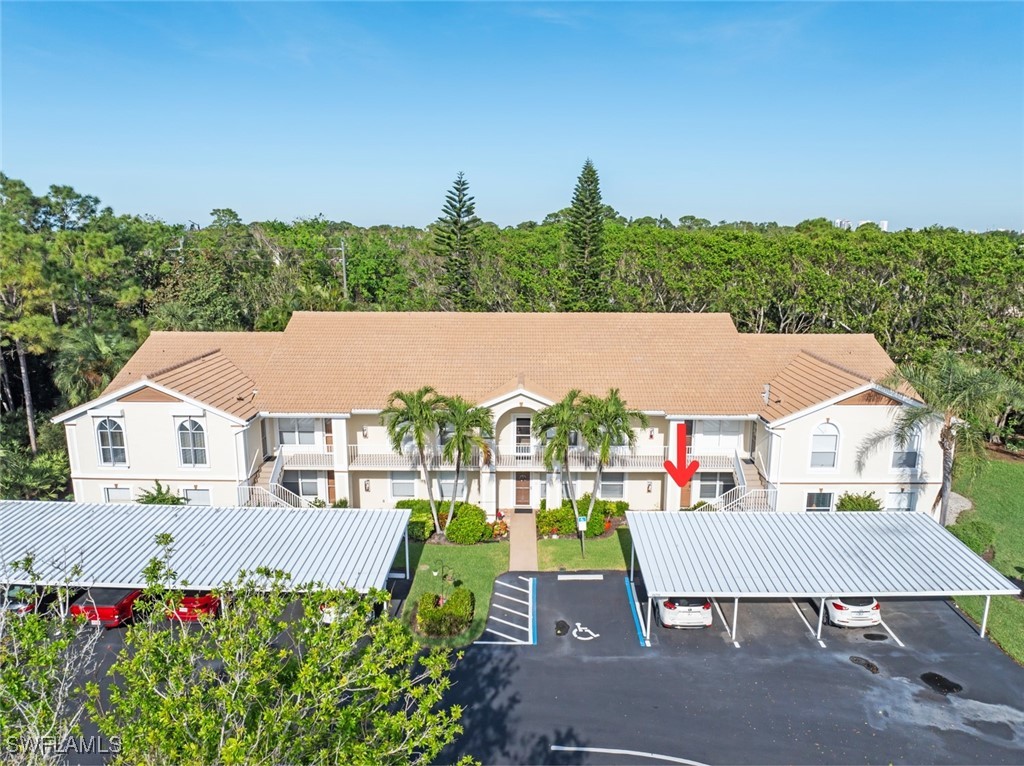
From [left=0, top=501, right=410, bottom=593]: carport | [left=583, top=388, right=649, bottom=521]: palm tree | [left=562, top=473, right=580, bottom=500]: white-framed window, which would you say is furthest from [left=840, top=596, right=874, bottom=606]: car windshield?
[left=0, top=501, right=410, bottom=593]: carport

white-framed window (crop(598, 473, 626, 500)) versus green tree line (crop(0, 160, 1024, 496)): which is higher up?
green tree line (crop(0, 160, 1024, 496))

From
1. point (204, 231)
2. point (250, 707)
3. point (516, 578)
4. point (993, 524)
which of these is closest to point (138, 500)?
point (516, 578)

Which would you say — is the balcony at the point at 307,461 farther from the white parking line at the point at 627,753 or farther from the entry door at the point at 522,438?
the white parking line at the point at 627,753

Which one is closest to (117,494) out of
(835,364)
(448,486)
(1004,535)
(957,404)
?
(448,486)

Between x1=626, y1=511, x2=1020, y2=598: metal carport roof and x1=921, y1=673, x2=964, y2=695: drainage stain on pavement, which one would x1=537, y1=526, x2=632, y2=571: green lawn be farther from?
x1=921, y1=673, x2=964, y2=695: drainage stain on pavement

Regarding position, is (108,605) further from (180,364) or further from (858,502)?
(858,502)

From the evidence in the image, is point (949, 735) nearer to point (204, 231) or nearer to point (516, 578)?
point (516, 578)
